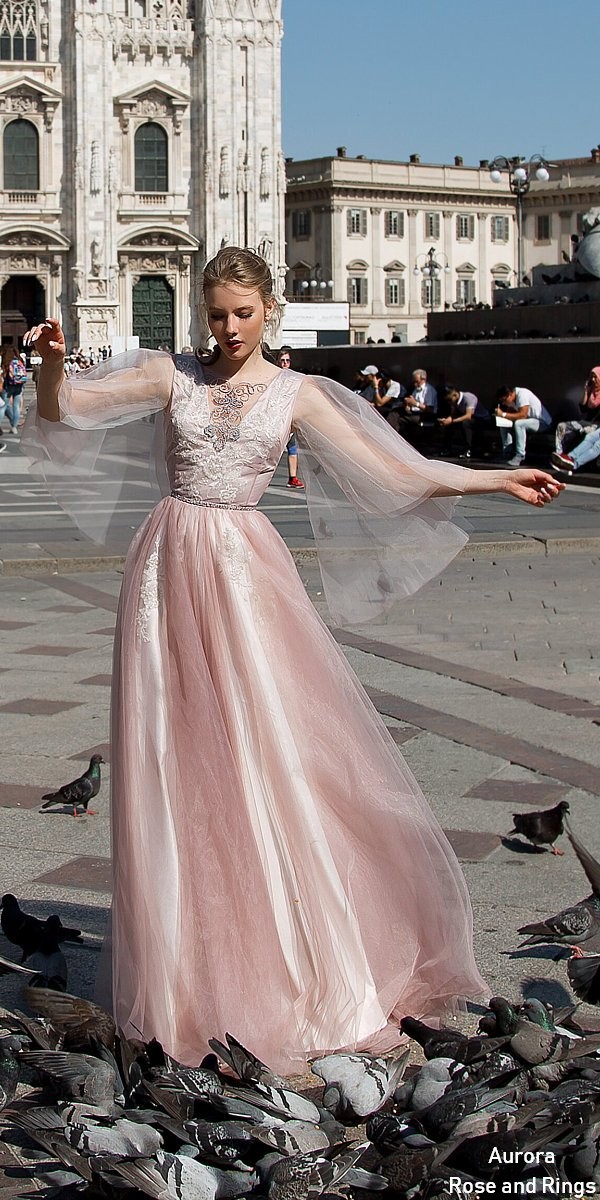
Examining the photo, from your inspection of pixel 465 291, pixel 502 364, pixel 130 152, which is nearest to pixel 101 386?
pixel 502 364

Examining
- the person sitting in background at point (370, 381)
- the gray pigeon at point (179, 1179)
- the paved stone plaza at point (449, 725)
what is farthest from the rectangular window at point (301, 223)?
the gray pigeon at point (179, 1179)

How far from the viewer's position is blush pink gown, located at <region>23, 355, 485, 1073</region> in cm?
310

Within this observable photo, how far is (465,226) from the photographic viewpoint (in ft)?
270

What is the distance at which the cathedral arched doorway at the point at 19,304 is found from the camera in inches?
2174

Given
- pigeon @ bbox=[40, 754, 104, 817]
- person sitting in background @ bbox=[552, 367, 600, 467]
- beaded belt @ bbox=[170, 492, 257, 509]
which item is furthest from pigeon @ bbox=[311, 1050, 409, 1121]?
person sitting in background @ bbox=[552, 367, 600, 467]

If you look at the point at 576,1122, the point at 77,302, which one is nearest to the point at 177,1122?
the point at 576,1122

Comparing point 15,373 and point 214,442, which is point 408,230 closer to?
point 15,373

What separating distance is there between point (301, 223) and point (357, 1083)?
79404mm

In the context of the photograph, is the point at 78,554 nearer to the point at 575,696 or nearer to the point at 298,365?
the point at 575,696

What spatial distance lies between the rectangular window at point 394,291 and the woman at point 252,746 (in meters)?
76.7

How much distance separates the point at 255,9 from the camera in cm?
5422

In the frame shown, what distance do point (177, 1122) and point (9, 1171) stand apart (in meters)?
0.35

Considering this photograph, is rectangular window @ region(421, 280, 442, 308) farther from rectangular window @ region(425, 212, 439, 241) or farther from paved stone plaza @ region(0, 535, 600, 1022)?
paved stone plaza @ region(0, 535, 600, 1022)

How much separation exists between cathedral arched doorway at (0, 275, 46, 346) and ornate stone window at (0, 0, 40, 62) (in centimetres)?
735
